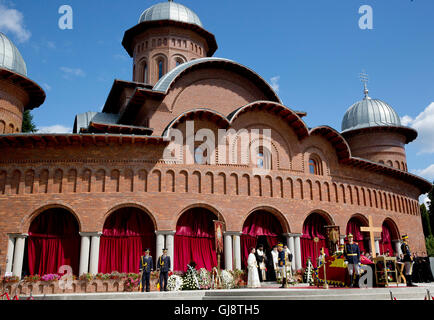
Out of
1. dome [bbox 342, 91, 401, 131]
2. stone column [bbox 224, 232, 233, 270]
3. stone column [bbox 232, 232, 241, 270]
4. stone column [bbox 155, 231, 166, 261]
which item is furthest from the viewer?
dome [bbox 342, 91, 401, 131]

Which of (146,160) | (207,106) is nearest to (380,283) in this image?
(146,160)

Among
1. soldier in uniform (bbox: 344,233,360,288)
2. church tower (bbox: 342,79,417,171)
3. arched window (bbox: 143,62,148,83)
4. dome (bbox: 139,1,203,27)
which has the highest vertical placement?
dome (bbox: 139,1,203,27)

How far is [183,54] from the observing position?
2964cm

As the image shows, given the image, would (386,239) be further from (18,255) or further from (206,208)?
(18,255)

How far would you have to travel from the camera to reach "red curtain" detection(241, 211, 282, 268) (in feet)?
67.7

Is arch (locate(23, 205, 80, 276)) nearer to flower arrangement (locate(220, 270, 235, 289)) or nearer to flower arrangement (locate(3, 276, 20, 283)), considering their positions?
flower arrangement (locate(3, 276, 20, 283))

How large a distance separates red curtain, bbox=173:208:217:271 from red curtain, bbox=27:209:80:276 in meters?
4.76

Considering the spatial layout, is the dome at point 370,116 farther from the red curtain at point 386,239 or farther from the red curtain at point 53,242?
the red curtain at point 53,242

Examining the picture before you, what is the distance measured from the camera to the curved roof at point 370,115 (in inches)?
1276

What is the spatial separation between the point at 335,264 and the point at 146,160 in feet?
32.8

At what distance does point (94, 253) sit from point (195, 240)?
485cm

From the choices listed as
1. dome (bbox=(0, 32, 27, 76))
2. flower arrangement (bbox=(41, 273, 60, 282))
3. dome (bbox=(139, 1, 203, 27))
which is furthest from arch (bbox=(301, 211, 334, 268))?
dome (bbox=(0, 32, 27, 76))

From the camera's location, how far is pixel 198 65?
22.8 meters
